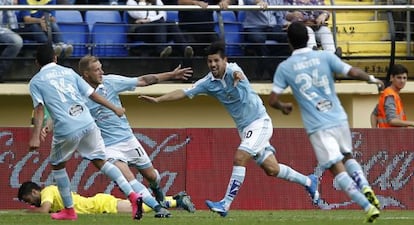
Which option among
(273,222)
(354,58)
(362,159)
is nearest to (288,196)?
(362,159)

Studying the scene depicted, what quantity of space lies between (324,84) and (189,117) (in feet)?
27.5

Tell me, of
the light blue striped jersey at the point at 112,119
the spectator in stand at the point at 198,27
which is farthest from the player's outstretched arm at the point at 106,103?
the spectator in stand at the point at 198,27

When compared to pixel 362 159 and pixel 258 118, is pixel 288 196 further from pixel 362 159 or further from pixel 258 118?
pixel 258 118

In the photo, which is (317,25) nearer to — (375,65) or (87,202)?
(375,65)

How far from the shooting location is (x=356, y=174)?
13320 millimetres

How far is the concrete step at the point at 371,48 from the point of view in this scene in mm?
21359

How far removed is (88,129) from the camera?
1502 cm

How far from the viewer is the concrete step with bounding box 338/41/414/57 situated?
2136 centimetres

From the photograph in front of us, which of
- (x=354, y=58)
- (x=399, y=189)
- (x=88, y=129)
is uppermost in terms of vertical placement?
(x=88, y=129)

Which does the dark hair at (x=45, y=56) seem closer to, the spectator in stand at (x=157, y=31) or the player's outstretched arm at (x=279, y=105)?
the player's outstretched arm at (x=279, y=105)

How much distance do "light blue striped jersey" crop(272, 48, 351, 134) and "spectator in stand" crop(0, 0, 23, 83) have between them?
762cm

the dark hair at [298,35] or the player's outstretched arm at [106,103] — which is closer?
the dark hair at [298,35]

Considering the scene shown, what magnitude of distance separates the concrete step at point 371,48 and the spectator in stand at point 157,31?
2.92 meters

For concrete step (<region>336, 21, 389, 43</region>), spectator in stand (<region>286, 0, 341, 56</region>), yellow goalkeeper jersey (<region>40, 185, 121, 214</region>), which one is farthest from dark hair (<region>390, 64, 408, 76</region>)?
yellow goalkeeper jersey (<region>40, 185, 121, 214</region>)
